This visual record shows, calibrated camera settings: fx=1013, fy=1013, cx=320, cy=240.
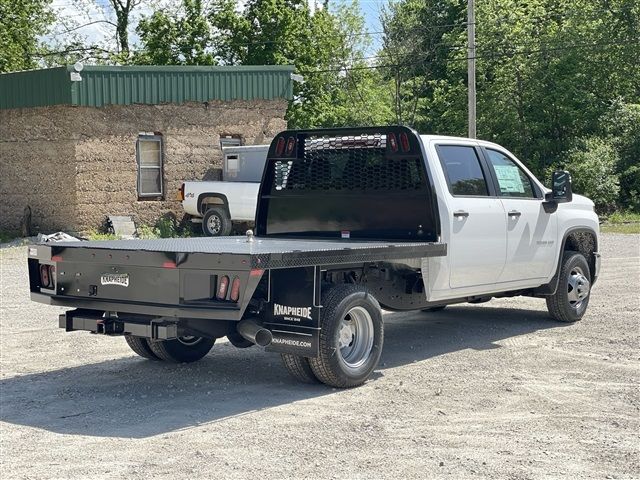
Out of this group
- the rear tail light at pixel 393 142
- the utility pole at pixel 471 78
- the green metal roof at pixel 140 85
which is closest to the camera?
the rear tail light at pixel 393 142

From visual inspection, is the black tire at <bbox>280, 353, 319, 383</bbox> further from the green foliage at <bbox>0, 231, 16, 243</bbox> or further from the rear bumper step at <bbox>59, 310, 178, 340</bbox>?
the green foliage at <bbox>0, 231, 16, 243</bbox>

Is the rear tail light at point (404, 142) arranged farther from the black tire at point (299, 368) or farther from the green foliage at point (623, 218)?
the green foliage at point (623, 218)

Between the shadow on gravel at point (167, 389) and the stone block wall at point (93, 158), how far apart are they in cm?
1576

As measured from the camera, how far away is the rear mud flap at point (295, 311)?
25.6ft

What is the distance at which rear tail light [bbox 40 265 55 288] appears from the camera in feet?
27.5

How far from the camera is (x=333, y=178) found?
32.7ft

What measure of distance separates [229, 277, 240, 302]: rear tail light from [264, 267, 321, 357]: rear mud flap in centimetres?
61

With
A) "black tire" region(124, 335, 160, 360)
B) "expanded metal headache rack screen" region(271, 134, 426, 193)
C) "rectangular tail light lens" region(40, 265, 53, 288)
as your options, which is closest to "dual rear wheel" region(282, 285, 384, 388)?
"expanded metal headache rack screen" region(271, 134, 426, 193)

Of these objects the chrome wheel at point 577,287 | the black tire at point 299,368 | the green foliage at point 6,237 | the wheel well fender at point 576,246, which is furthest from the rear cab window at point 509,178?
the green foliage at point 6,237

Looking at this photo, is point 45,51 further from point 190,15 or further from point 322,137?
point 322,137

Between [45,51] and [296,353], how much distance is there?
46.9m

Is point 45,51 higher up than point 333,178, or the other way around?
point 45,51

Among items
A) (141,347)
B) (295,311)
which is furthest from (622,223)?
(295,311)

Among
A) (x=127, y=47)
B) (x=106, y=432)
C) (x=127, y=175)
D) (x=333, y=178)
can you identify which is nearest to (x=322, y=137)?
(x=333, y=178)
